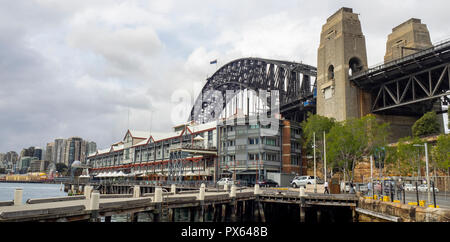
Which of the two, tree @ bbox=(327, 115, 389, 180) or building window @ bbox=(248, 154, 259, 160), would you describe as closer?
tree @ bbox=(327, 115, 389, 180)

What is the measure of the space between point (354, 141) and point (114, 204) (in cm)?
4173

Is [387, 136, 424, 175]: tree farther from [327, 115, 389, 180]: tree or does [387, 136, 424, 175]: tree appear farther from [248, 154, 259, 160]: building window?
[248, 154, 259, 160]: building window

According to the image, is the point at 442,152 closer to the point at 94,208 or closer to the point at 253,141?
the point at 253,141

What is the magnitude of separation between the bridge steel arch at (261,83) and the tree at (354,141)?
36.7 meters

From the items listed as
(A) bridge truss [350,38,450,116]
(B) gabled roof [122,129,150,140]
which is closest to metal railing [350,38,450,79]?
(A) bridge truss [350,38,450,116]

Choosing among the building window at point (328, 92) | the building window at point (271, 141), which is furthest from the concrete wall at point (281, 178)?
the building window at point (328, 92)

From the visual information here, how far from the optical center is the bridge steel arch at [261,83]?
11062 cm

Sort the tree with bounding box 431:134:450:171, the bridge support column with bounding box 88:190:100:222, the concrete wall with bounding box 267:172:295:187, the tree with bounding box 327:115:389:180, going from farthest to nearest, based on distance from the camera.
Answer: the concrete wall with bounding box 267:172:295:187 → the tree with bounding box 327:115:389:180 → the tree with bounding box 431:134:450:171 → the bridge support column with bounding box 88:190:100:222

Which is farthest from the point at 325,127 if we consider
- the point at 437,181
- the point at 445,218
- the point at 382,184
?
the point at 445,218

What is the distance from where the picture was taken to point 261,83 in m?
126

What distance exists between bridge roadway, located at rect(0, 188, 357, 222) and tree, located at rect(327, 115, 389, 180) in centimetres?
1639

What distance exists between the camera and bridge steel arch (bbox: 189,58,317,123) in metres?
111

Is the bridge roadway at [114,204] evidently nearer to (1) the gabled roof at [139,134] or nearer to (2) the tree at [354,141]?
(2) the tree at [354,141]

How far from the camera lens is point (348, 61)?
79.4 m
